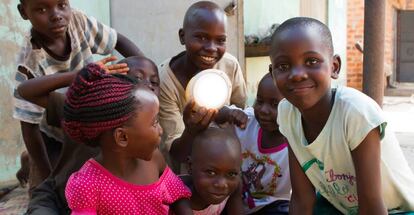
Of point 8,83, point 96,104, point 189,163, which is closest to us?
point 96,104

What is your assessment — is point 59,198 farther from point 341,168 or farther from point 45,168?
point 341,168

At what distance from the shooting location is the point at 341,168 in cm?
172

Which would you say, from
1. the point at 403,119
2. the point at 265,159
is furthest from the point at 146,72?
the point at 403,119

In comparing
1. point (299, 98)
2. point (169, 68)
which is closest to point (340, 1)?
point (169, 68)

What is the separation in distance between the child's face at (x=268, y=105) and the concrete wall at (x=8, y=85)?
169cm

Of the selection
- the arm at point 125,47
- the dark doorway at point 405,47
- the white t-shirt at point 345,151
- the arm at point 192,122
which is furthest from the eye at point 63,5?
the dark doorway at point 405,47

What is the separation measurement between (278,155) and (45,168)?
3.39 feet

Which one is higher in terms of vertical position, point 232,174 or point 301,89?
point 301,89

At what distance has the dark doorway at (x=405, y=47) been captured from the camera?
396 inches

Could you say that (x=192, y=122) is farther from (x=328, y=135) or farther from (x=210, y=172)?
(x=328, y=135)

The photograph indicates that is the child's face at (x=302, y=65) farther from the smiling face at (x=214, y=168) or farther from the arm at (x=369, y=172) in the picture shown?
the smiling face at (x=214, y=168)

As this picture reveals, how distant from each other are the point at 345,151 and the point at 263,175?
1.74 ft

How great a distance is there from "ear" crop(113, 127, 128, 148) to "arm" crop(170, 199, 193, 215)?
1.12ft

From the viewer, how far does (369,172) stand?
1.57 m
